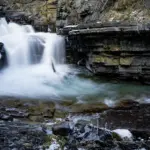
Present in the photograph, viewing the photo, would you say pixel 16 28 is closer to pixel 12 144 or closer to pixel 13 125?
pixel 13 125

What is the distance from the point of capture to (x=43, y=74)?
16.9 meters

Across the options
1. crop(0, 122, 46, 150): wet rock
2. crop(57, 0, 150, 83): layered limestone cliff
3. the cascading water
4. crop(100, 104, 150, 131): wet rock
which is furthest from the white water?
crop(0, 122, 46, 150): wet rock

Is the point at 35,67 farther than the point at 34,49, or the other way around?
the point at 34,49

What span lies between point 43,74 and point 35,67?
107cm

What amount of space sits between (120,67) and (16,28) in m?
9.26

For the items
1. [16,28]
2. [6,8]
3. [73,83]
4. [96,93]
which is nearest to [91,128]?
[96,93]

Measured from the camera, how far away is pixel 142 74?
1497 centimetres

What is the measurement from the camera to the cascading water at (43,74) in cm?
1389

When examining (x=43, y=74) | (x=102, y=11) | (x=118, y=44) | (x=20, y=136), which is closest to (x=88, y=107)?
(x=20, y=136)

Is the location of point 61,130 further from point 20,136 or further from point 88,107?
point 88,107

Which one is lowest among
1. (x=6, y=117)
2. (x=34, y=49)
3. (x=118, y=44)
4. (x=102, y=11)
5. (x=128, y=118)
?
(x=128, y=118)

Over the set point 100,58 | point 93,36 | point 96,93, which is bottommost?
point 96,93

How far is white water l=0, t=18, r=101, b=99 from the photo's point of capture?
1430cm

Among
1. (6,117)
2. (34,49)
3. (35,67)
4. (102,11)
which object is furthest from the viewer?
(102,11)
